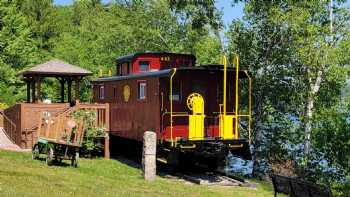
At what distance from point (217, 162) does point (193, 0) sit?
7815 millimetres

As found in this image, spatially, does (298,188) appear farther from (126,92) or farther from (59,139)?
(126,92)

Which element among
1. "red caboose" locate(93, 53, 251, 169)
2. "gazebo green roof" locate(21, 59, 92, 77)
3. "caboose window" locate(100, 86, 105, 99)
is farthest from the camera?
"caboose window" locate(100, 86, 105, 99)

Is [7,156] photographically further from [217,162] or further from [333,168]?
[333,168]

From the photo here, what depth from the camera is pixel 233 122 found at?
19.5 m

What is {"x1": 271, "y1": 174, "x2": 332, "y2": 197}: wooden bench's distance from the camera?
11.1 m

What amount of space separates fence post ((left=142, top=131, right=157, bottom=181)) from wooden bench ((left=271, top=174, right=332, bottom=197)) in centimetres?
416

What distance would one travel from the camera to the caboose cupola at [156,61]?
22.2 meters

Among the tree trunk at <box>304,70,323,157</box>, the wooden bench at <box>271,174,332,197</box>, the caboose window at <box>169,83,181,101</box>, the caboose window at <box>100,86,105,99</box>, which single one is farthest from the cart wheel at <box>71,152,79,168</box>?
the tree trunk at <box>304,70,323,157</box>

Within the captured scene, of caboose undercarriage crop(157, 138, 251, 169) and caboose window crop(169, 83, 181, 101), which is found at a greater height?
caboose window crop(169, 83, 181, 101)

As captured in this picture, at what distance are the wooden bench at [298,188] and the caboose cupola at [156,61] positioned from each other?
9.21 meters

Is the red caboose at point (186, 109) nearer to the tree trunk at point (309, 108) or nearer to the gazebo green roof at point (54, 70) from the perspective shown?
the gazebo green roof at point (54, 70)

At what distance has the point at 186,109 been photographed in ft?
64.4

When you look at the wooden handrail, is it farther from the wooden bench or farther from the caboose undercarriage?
the wooden bench

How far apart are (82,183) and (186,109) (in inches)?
278
